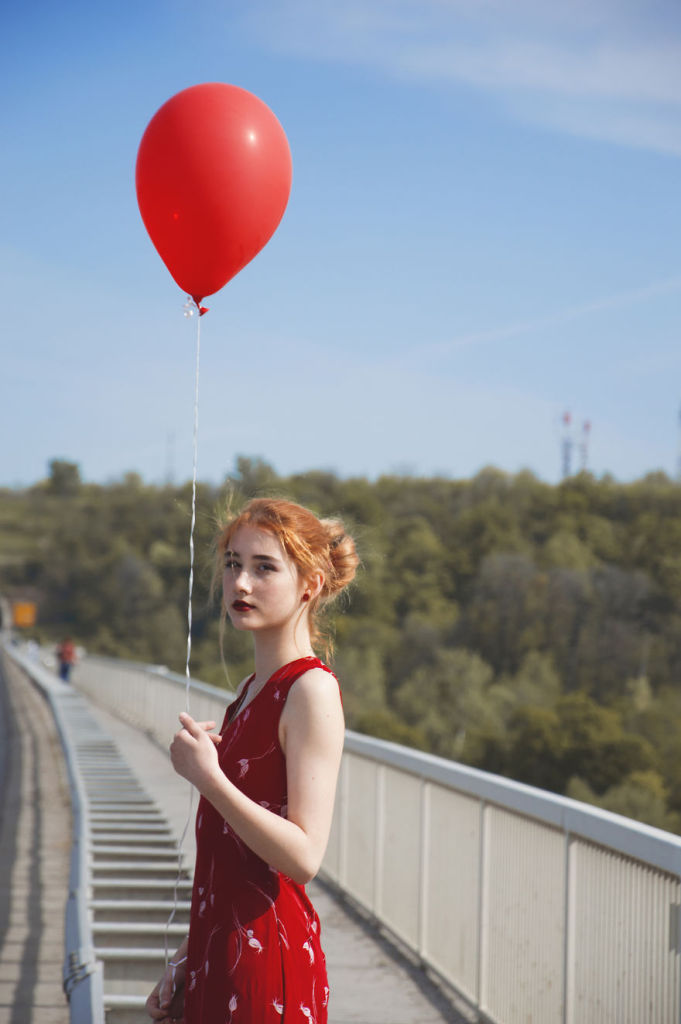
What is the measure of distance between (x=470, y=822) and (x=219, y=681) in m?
80.9

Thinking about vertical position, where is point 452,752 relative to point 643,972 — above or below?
below

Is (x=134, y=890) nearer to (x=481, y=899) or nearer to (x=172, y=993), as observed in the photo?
(x=481, y=899)

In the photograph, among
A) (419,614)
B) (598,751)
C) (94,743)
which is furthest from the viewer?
(419,614)

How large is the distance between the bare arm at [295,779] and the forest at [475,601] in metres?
87.5

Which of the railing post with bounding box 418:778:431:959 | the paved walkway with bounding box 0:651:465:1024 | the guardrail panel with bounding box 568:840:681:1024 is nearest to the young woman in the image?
the paved walkway with bounding box 0:651:465:1024

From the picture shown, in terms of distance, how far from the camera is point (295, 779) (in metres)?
2.47

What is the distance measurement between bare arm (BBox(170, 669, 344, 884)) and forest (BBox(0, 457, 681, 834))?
87.5 meters

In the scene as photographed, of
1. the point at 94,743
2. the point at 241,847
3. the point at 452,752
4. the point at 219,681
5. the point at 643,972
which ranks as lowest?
the point at 452,752

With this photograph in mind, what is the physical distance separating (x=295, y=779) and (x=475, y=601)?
444 feet

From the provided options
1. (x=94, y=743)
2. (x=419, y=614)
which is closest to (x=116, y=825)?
(x=94, y=743)

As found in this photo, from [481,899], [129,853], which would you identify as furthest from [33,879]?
[481,899]

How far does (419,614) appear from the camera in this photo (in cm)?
13462

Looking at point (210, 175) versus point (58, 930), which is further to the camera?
point (58, 930)

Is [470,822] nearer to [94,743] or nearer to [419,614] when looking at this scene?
[94,743]
